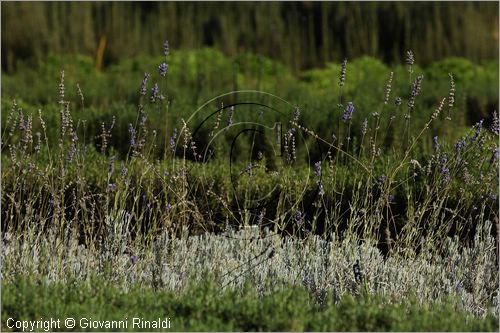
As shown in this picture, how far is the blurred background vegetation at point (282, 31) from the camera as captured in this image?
50.2 ft

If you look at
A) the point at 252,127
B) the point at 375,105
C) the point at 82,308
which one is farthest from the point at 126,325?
the point at 375,105

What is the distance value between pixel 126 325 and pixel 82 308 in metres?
0.20

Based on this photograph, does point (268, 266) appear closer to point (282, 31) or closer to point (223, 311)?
point (223, 311)

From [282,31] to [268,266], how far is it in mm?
10660

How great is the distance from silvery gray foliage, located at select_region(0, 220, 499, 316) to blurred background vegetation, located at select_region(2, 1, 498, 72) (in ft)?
Result: 32.6

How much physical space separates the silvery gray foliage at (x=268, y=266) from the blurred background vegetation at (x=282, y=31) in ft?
32.6

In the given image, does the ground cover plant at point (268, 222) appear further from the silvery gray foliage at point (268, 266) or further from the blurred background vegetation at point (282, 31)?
the blurred background vegetation at point (282, 31)

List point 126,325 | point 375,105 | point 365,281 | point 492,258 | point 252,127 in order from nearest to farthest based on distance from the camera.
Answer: point 126,325 < point 365,281 < point 492,258 < point 252,127 < point 375,105

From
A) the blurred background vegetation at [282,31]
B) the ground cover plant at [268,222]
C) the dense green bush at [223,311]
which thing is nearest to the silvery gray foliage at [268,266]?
the ground cover plant at [268,222]

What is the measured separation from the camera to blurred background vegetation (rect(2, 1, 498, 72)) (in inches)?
603

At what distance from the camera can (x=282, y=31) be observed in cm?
1543

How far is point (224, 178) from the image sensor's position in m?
6.22

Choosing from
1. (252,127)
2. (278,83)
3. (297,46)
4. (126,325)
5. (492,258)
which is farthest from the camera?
(297,46)

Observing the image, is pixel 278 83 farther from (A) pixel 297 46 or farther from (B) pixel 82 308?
(B) pixel 82 308
